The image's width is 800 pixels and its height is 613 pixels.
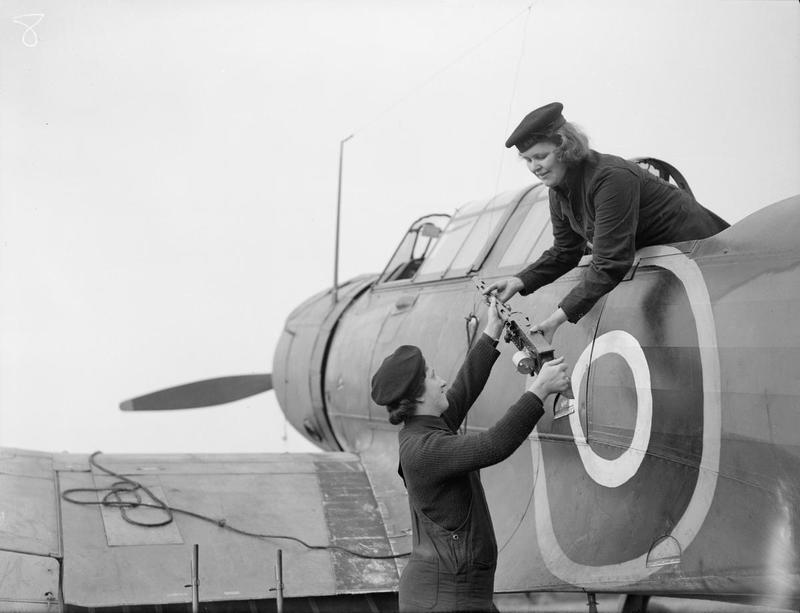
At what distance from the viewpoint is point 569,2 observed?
5.55 metres

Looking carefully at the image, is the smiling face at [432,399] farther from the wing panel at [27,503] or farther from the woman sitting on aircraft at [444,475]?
the wing panel at [27,503]

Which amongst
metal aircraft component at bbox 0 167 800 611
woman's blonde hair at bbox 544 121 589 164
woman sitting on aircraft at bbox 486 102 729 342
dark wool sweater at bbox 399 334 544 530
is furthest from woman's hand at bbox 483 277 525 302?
dark wool sweater at bbox 399 334 544 530

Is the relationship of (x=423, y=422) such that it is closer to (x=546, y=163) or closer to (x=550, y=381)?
(x=550, y=381)

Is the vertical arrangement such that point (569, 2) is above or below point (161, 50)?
below

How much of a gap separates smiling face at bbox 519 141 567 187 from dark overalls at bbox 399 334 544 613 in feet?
3.80

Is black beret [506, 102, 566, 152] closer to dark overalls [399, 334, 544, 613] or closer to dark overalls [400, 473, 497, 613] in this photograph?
dark overalls [399, 334, 544, 613]

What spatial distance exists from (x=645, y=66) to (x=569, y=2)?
62cm

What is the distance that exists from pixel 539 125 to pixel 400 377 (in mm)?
1208

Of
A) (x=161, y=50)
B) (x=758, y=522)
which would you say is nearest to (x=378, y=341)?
(x=758, y=522)

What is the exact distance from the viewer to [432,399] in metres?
3.66

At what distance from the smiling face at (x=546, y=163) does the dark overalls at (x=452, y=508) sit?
116cm

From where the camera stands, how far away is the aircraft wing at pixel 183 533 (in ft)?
17.3

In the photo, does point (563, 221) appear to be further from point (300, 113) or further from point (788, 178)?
point (300, 113)

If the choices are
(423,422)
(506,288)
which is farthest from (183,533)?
(423,422)
